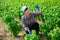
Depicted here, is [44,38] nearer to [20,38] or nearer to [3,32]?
[20,38]

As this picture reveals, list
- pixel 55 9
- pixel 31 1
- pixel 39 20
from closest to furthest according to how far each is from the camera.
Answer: pixel 55 9 → pixel 39 20 → pixel 31 1

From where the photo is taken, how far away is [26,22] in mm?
9234

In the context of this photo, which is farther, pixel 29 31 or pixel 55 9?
pixel 55 9

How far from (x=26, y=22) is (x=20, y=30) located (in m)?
0.97

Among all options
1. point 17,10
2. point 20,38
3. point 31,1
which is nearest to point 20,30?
point 20,38

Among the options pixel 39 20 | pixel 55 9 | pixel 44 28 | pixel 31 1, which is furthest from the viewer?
pixel 31 1

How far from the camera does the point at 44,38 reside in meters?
9.29

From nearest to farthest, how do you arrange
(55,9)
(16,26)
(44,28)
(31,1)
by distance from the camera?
(44,28) → (16,26) → (55,9) → (31,1)

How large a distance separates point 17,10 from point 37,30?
322 centimetres

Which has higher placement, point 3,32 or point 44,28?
point 44,28

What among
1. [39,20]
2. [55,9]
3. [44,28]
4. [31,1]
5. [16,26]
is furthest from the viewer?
[31,1]

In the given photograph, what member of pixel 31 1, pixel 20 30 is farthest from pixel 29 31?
pixel 31 1

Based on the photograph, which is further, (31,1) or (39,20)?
(31,1)

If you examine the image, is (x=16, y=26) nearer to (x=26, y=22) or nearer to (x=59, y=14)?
(x=26, y=22)
